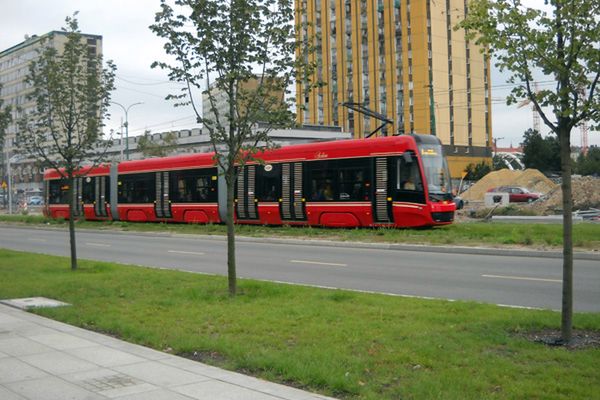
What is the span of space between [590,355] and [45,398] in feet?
16.7

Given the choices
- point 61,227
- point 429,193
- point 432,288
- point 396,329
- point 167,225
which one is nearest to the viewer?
point 396,329

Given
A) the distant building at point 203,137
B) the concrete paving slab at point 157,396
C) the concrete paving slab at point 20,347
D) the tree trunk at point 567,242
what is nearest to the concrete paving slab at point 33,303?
the concrete paving slab at point 20,347

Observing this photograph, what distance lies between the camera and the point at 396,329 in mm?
7371

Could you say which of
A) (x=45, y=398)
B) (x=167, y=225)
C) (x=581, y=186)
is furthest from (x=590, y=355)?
(x=581, y=186)

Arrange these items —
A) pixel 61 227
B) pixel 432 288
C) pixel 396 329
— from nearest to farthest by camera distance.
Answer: pixel 396 329 → pixel 432 288 → pixel 61 227

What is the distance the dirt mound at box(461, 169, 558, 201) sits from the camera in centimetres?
5519

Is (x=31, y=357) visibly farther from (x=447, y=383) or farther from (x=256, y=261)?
(x=256, y=261)

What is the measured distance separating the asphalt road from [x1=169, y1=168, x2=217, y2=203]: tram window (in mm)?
6290

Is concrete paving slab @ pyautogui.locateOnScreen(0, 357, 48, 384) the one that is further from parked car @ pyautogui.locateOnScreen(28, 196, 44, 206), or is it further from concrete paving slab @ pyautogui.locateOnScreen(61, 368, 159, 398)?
parked car @ pyautogui.locateOnScreen(28, 196, 44, 206)

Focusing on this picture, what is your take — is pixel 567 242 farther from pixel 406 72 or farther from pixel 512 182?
pixel 406 72

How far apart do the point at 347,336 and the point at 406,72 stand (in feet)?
289

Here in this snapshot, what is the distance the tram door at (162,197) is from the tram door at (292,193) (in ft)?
28.1

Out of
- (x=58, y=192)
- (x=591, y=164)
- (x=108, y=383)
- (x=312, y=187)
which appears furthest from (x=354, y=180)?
(x=591, y=164)

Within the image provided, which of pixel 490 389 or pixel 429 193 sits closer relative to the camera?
pixel 490 389
